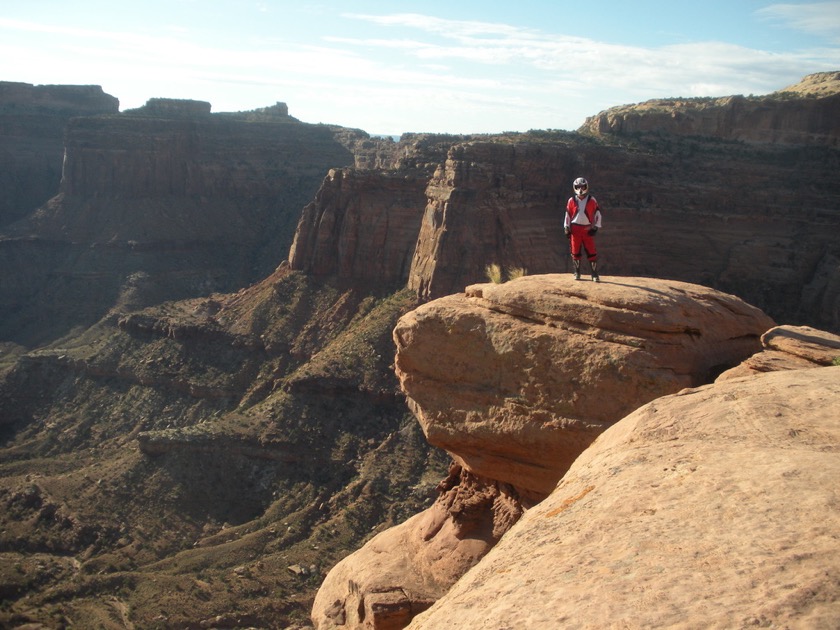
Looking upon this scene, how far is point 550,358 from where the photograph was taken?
1589cm

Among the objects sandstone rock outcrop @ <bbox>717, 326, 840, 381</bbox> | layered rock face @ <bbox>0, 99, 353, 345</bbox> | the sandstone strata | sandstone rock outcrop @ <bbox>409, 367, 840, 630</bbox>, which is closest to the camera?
sandstone rock outcrop @ <bbox>409, 367, 840, 630</bbox>

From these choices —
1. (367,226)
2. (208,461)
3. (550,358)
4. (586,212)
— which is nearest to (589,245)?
(586,212)

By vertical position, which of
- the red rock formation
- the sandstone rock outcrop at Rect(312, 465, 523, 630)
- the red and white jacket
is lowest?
the sandstone rock outcrop at Rect(312, 465, 523, 630)

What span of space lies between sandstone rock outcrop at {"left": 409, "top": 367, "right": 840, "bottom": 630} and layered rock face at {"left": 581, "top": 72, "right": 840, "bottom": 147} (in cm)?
4946

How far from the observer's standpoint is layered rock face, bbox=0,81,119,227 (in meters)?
105

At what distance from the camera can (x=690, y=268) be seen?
52906mm

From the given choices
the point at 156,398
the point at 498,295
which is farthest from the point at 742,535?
the point at 156,398

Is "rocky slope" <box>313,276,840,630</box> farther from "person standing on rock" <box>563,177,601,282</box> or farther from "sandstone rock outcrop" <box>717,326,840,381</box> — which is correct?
"person standing on rock" <box>563,177,601,282</box>

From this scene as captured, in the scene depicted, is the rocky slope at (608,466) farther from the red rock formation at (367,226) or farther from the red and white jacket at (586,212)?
the red rock formation at (367,226)

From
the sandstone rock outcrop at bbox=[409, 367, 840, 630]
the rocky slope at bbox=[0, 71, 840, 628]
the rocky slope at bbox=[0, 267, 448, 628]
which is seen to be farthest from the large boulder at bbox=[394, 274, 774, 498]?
the rocky slope at bbox=[0, 267, 448, 628]

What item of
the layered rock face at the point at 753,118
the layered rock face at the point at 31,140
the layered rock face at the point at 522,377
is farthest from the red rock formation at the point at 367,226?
the layered rock face at the point at 31,140

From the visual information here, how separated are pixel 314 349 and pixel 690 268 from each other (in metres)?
23.1

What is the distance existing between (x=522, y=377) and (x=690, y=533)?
26.9 feet

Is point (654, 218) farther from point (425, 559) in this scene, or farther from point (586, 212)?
point (425, 559)
